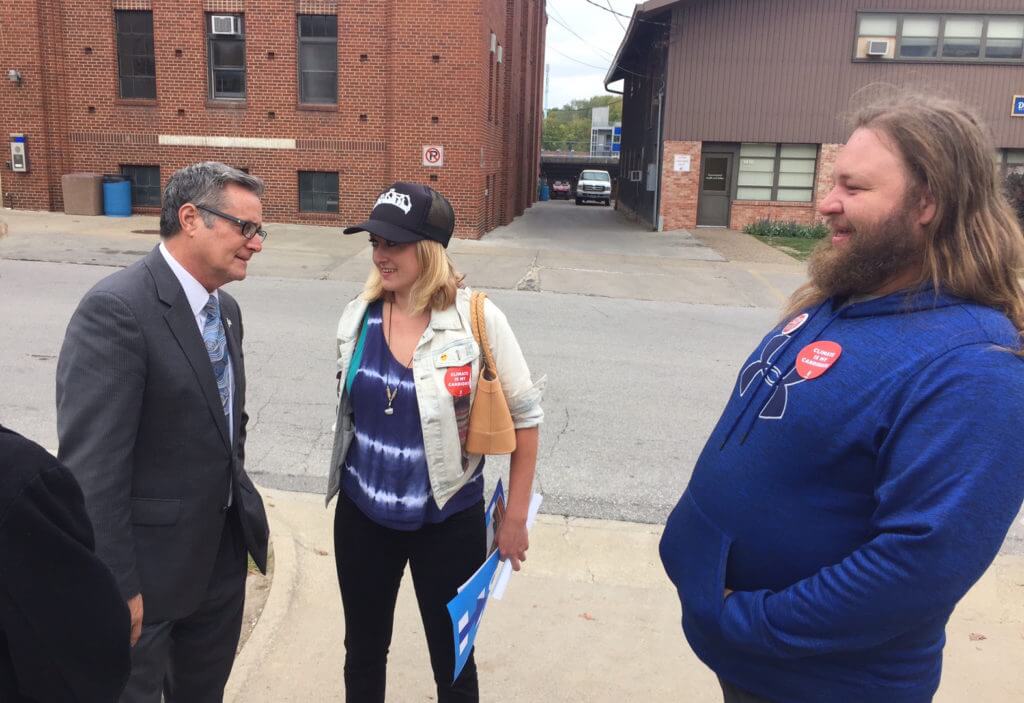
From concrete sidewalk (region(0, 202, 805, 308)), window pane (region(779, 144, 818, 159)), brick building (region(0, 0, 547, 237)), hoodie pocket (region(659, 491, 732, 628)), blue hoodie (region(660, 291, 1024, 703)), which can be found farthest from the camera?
window pane (region(779, 144, 818, 159))

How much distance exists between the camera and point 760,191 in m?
23.7

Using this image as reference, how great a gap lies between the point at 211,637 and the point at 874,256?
2.19 m

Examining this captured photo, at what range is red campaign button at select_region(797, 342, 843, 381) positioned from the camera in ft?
5.32

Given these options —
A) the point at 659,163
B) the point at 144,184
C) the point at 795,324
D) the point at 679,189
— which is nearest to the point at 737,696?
the point at 795,324

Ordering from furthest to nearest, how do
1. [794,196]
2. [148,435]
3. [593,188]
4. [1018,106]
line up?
[593,188], [794,196], [1018,106], [148,435]

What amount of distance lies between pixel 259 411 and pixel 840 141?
67.7 ft

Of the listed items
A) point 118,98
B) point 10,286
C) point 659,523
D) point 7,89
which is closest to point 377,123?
point 118,98

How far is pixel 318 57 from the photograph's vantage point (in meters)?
18.8

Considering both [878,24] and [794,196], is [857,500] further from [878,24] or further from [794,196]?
[878,24]

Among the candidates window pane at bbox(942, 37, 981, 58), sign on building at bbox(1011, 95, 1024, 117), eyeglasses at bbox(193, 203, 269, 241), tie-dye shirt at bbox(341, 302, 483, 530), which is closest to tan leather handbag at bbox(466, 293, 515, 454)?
tie-dye shirt at bbox(341, 302, 483, 530)

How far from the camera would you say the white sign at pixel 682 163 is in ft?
75.2

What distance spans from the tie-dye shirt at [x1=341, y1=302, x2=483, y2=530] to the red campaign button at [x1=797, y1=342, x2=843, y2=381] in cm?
123

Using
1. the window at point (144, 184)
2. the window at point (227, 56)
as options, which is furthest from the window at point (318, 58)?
the window at point (144, 184)

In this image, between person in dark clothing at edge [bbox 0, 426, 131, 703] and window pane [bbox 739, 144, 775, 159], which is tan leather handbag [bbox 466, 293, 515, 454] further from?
window pane [bbox 739, 144, 775, 159]
